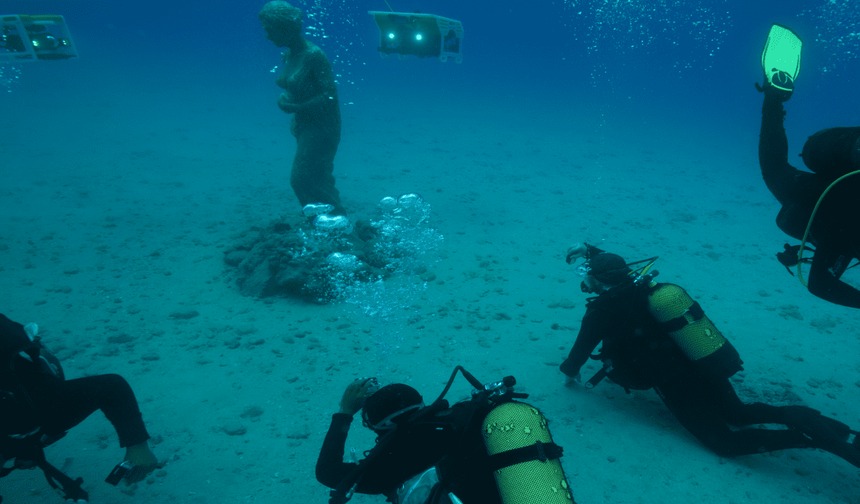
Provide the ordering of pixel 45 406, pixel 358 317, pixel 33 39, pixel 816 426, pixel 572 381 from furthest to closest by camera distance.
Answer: pixel 33 39 → pixel 358 317 → pixel 572 381 → pixel 816 426 → pixel 45 406

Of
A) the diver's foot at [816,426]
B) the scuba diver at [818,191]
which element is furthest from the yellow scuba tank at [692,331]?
the scuba diver at [818,191]

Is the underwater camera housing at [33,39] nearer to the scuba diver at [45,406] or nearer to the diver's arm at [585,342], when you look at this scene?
the scuba diver at [45,406]

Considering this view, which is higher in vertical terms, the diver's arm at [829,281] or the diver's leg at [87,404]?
the diver's arm at [829,281]

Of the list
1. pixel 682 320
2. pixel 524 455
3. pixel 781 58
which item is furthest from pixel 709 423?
pixel 781 58

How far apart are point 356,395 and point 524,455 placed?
3.44 feet

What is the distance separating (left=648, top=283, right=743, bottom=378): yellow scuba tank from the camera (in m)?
3.56

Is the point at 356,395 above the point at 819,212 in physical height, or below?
below

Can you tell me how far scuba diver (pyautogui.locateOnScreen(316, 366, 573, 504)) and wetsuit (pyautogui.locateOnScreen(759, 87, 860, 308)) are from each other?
2215 mm

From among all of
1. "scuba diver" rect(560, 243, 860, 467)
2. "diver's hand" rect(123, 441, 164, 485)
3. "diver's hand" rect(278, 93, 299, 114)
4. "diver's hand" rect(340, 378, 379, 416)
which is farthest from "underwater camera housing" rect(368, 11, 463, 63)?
"diver's hand" rect(123, 441, 164, 485)

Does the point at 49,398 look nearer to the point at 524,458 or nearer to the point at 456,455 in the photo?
the point at 456,455

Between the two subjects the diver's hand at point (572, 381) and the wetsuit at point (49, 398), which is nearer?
the wetsuit at point (49, 398)

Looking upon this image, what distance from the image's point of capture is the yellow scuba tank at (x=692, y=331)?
3.56 m

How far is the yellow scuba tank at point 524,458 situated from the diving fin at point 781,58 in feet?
11.1

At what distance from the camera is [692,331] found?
3.65 m
